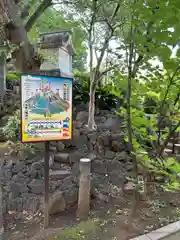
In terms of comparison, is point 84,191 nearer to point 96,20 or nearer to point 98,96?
point 96,20

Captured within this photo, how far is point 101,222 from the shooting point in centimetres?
223

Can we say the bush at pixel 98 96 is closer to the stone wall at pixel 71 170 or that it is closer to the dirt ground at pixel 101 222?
the stone wall at pixel 71 170

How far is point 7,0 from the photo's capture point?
178 cm

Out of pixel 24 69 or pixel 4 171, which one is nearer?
pixel 24 69


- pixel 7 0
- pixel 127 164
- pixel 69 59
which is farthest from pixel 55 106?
pixel 69 59

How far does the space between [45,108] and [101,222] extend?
56.3 inches

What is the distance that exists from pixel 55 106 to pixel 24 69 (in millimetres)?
733

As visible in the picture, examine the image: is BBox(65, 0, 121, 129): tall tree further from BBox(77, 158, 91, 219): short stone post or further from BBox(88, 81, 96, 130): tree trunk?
BBox(77, 158, 91, 219): short stone post

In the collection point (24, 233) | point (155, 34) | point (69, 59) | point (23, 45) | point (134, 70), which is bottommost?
point (24, 233)

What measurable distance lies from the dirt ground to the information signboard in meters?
0.98

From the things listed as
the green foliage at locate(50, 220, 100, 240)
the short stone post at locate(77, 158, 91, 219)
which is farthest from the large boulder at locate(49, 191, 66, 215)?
the green foliage at locate(50, 220, 100, 240)

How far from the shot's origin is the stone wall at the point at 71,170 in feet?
8.65

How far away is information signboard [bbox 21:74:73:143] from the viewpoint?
1.96 metres

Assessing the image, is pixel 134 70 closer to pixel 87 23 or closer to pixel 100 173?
pixel 100 173
